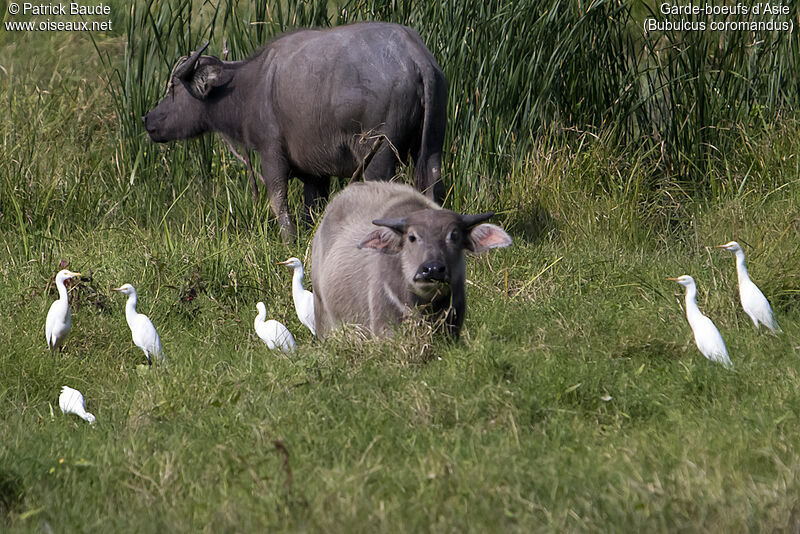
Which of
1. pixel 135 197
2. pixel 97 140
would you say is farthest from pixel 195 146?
pixel 97 140

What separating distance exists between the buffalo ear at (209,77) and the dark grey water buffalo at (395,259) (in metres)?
2.37

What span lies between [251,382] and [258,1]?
15.5 ft

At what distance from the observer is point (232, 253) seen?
22.9 feet

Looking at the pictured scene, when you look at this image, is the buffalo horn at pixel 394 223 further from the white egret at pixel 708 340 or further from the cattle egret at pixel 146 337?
the white egret at pixel 708 340

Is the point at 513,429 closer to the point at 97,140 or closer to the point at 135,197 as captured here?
the point at 135,197

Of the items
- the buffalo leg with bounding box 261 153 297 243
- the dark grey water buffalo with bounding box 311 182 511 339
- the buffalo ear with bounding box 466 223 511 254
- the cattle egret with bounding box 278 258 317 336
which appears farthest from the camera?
the buffalo leg with bounding box 261 153 297 243

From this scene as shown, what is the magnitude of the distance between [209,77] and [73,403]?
361cm

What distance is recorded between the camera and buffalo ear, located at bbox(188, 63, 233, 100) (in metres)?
7.82

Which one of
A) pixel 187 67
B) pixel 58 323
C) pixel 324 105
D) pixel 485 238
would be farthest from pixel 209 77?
pixel 485 238

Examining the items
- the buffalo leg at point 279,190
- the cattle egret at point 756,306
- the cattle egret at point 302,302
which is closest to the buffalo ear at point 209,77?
the buffalo leg at point 279,190

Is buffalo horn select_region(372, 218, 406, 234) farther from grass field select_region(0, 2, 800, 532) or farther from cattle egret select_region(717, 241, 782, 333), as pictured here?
cattle egret select_region(717, 241, 782, 333)

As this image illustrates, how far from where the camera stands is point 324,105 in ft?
23.6

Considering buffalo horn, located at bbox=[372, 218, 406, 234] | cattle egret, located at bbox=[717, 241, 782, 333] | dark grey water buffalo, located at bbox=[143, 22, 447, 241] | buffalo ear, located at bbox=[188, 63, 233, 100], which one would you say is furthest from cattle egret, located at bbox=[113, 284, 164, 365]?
cattle egret, located at bbox=[717, 241, 782, 333]

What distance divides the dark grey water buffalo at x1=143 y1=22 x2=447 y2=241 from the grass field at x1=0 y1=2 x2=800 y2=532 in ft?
1.65
